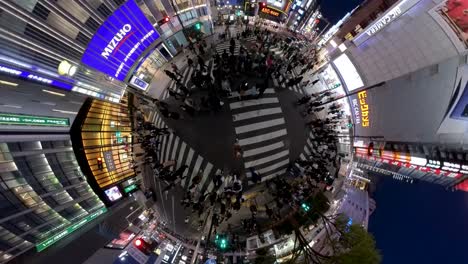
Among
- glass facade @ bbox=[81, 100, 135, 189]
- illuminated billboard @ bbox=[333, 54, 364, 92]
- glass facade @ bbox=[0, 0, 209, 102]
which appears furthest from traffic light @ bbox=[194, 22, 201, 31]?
illuminated billboard @ bbox=[333, 54, 364, 92]

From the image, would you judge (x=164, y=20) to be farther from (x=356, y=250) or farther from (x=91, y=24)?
(x=356, y=250)

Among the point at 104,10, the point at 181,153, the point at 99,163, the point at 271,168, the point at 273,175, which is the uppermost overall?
the point at 104,10

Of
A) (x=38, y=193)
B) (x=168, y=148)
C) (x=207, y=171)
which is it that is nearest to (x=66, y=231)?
(x=38, y=193)

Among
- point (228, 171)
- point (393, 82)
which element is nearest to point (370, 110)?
point (393, 82)

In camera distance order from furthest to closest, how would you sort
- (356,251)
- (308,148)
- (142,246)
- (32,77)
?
(308,148) → (142,246) → (356,251) → (32,77)

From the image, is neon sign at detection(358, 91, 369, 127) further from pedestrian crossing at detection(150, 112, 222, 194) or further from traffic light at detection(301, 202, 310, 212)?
pedestrian crossing at detection(150, 112, 222, 194)

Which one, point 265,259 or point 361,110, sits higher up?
point 361,110

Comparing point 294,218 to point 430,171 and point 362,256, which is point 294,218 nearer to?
point 362,256
